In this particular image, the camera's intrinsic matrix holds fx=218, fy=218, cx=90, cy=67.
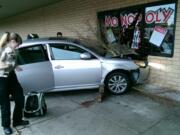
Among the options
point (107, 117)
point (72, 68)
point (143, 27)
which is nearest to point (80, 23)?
point (143, 27)

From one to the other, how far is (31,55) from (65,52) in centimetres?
80

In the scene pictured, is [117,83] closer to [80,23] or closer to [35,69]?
[35,69]

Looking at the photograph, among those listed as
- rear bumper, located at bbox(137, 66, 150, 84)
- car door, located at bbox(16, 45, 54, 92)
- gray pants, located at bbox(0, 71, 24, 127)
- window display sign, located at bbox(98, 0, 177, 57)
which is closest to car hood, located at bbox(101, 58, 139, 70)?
rear bumper, located at bbox(137, 66, 150, 84)

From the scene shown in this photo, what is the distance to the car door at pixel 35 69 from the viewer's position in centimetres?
493

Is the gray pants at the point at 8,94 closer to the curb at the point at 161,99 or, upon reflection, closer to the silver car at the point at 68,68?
the silver car at the point at 68,68

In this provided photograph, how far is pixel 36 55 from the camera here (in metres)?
5.12

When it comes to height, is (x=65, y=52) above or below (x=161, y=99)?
above

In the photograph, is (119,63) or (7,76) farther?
(119,63)

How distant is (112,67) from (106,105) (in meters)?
0.98

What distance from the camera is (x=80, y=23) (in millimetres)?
9000

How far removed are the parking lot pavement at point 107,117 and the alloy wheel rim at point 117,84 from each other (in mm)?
185

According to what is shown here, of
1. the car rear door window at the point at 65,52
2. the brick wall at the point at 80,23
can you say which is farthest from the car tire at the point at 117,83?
the brick wall at the point at 80,23

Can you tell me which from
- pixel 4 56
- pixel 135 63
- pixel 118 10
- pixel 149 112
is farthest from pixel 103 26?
pixel 4 56

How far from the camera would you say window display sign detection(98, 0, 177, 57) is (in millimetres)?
5645
